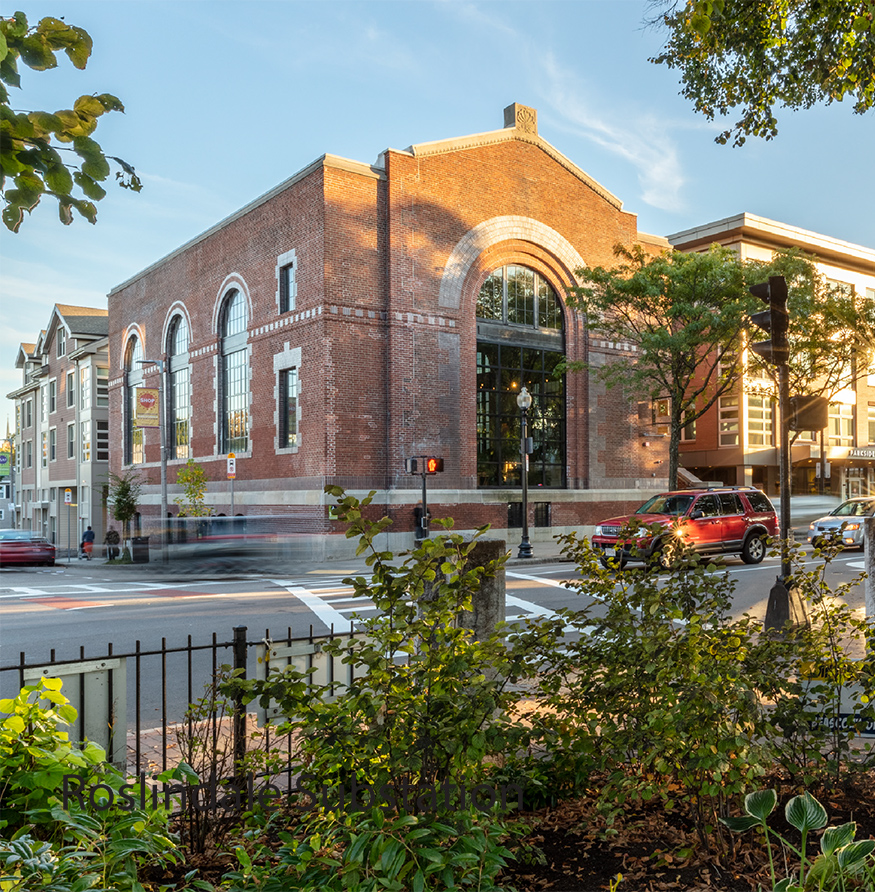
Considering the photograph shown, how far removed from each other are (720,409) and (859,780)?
39220mm

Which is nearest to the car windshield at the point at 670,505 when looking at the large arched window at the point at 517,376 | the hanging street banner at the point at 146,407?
the large arched window at the point at 517,376

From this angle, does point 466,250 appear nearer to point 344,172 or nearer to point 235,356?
point 344,172

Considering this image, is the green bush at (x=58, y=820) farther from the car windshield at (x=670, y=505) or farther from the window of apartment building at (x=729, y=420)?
the window of apartment building at (x=729, y=420)

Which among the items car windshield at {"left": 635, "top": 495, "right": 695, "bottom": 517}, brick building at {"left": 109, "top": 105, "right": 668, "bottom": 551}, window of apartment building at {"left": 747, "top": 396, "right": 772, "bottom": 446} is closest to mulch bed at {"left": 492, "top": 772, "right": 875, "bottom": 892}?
car windshield at {"left": 635, "top": 495, "right": 695, "bottom": 517}

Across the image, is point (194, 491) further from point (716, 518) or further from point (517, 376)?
point (716, 518)

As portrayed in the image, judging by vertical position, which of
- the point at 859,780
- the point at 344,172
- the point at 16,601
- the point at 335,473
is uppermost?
the point at 344,172

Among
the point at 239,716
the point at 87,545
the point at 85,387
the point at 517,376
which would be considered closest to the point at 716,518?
the point at 517,376

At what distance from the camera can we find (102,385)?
162 ft

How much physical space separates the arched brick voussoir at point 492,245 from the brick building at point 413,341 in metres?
0.07

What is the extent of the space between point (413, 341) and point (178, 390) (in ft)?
50.8

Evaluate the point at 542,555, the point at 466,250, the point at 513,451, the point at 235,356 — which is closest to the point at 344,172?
the point at 466,250

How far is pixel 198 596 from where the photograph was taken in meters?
16.9

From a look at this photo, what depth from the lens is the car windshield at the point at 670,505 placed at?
19.9m

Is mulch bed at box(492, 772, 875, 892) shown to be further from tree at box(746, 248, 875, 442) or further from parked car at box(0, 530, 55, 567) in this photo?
parked car at box(0, 530, 55, 567)
